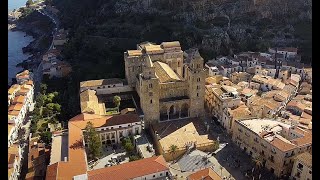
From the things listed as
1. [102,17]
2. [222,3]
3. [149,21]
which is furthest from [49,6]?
[222,3]

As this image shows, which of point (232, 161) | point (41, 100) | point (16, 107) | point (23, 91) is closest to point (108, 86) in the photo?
point (41, 100)

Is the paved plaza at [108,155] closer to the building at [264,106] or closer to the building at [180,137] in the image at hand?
the building at [180,137]

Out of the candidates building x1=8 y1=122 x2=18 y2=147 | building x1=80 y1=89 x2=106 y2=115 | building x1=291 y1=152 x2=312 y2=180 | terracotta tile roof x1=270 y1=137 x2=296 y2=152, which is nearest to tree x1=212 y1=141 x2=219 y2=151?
terracotta tile roof x1=270 y1=137 x2=296 y2=152

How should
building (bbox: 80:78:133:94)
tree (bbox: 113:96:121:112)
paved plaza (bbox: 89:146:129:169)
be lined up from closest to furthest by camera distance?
paved plaza (bbox: 89:146:129:169) < tree (bbox: 113:96:121:112) < building (bbox: 80:78:133:94)

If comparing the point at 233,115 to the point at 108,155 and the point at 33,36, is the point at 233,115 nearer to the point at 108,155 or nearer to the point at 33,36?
the point at 108,155

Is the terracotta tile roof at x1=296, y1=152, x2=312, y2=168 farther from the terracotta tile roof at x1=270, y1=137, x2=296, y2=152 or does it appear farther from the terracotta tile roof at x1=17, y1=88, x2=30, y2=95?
the terracotta tile roof at x1=17, y1=88, x2=30, y2=95

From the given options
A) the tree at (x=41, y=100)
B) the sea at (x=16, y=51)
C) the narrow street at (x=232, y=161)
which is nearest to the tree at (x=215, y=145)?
the narrow street at (x=232, y=161)
